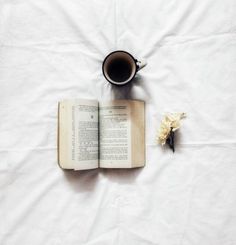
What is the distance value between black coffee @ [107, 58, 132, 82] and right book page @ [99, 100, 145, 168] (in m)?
0.05

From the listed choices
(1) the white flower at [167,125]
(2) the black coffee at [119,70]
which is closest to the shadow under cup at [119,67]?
(2) the black coffee at [119,70]

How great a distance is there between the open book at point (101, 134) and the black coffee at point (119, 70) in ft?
0.17

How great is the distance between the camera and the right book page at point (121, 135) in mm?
730

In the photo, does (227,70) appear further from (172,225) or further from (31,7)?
(31,7)

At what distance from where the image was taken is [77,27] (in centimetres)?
77

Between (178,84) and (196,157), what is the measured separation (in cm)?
17

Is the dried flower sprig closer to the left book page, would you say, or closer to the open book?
the open book

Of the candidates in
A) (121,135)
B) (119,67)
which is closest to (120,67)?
(119,67)

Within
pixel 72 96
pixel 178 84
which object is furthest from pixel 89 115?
pixel 178 84

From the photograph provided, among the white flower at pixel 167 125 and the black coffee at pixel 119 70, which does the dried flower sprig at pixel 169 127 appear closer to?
the white flower at pixel 167 125

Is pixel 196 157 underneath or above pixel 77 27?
underneath

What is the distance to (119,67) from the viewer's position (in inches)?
29.1

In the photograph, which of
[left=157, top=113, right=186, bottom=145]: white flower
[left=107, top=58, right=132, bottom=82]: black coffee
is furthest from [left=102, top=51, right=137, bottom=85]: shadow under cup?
[left=157, top=113, right=186, bottom=145]: white flower

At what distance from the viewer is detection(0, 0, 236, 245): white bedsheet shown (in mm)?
740
